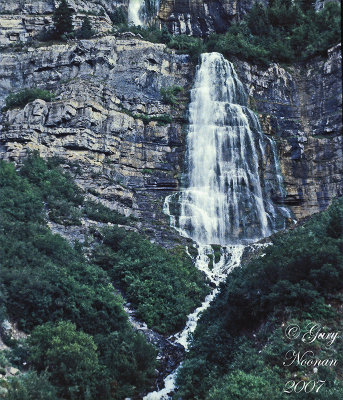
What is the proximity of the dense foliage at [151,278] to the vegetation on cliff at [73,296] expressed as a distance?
5 centimetres

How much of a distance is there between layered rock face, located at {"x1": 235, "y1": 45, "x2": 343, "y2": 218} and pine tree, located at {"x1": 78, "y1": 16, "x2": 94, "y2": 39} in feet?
41.6

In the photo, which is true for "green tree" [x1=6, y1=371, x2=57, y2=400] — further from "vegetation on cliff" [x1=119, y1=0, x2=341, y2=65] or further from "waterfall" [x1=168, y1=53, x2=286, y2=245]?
"vegetation on cliff" [x1=119, y1=0, x2=341, y2=65]

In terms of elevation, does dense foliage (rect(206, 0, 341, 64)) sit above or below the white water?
below

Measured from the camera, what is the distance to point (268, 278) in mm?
17562

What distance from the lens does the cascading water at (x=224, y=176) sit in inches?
1298

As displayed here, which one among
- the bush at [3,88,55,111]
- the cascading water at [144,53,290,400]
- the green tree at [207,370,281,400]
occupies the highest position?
the bush at [3,88,55,111]

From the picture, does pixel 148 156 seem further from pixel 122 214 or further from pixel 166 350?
pixel 166 350

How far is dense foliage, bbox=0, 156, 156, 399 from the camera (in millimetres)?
14605

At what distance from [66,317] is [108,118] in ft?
72.4

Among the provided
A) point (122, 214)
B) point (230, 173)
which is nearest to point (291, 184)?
point (230, 173)

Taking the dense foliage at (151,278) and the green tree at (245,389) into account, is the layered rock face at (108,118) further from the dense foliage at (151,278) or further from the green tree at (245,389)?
the green tree at (245,389)

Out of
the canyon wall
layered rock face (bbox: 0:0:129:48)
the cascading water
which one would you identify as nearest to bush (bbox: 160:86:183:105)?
the canyon wall

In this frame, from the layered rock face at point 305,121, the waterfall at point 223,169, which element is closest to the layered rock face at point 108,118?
the waterfall at point 223,169

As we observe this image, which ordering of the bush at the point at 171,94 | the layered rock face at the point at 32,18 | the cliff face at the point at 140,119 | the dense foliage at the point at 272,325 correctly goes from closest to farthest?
the dense foliage at the point at 272,325 → the cliff face at the point at 140,119 → the bush at the point at 171,94 → the layered rock face at the point at 32,18
